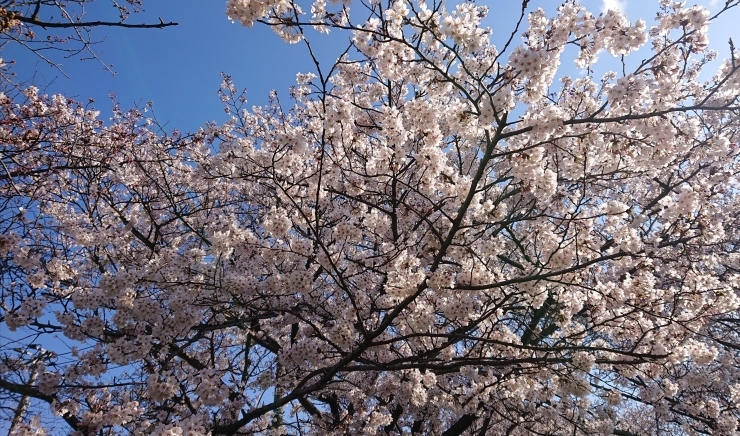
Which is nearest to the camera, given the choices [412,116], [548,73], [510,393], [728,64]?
[548,73]

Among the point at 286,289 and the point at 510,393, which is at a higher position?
the point at 286,289

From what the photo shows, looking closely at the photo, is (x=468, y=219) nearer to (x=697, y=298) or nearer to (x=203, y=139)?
(x=697, y=298)

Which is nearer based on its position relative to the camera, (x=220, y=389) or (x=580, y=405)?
(x=220, y=389)

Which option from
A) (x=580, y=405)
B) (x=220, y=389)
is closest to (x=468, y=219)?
(x=220, y=389)

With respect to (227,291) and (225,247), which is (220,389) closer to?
(227,291)

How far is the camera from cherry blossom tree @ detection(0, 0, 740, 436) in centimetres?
413

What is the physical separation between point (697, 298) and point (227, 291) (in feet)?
18.2

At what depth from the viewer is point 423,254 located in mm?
5133

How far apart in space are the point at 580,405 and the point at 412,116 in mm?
6298

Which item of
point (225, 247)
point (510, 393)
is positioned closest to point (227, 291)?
point (225, 247)

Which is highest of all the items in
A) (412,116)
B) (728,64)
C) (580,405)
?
(728,64)

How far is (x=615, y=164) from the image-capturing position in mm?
5113

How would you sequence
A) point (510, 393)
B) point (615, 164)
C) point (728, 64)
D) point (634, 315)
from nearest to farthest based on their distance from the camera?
1. point (728, 64)
2. point (615, 164)
3. point (634, 315)
4. point (510, 393)

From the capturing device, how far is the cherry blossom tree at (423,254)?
13.5ft
